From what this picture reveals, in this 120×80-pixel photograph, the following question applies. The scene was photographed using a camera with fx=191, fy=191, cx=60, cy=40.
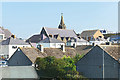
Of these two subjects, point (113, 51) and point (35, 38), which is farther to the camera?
point (35, 38)

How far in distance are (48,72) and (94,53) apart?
200 inches

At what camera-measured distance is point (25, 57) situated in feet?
78.8

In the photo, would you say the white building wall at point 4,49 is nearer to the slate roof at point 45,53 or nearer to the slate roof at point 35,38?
the slate roof at point 45,53

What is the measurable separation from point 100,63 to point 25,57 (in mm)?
10456

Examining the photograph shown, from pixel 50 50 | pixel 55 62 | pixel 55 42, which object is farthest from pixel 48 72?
pixel 55 42

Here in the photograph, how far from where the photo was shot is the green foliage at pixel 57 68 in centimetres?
1820

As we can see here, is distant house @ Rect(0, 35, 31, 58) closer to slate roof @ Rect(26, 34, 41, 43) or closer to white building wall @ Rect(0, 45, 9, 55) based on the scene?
white building wall @ Rect(0, 45, 9, 55)

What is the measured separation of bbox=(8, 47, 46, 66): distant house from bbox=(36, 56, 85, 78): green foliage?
2.82 m

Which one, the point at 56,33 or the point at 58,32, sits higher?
the point at 58,32

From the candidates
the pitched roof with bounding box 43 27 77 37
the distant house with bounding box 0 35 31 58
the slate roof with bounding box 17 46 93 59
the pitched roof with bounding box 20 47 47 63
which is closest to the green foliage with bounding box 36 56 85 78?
the pitched roof with bounding box 20 47 47 63

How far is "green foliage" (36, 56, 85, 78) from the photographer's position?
1820 cm

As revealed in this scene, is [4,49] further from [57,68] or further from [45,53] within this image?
[57,68]

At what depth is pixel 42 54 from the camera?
26.1m

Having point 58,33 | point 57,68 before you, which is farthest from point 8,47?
point 58,33
